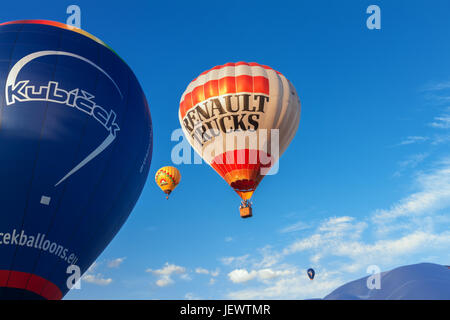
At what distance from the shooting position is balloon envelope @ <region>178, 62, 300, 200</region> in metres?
20.5

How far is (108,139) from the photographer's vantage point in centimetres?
1182

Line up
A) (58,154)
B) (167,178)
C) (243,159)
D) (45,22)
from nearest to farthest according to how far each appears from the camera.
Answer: (58,154) < (45,22) < (243,159) < (167,178)

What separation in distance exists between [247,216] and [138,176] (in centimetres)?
908

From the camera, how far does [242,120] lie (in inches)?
807

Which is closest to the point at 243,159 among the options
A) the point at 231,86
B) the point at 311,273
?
the point at 231,86

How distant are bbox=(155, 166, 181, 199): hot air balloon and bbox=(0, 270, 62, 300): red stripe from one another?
24843 millimetres

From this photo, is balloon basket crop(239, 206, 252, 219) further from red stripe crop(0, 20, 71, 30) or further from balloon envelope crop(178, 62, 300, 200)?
red stripe crop(0, 20, 71, 30)

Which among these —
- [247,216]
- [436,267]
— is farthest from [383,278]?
[247,216]

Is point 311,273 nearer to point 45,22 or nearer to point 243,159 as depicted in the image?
point 243,159

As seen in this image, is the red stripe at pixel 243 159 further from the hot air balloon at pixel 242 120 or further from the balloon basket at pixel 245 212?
the balloon basket at pixel 245 212

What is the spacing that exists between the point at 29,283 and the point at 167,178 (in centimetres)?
2569

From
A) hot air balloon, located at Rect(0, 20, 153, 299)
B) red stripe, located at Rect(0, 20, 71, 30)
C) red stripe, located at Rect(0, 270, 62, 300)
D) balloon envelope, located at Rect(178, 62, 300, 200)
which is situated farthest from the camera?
balloon envelope, located at Rect(178, 62, 300, 200)

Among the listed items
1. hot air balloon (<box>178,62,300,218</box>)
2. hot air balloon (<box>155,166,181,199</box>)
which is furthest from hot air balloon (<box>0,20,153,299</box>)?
hot air balloon (<box>155,166,181,199</box>)

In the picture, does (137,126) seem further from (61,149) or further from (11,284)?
(11,284)
